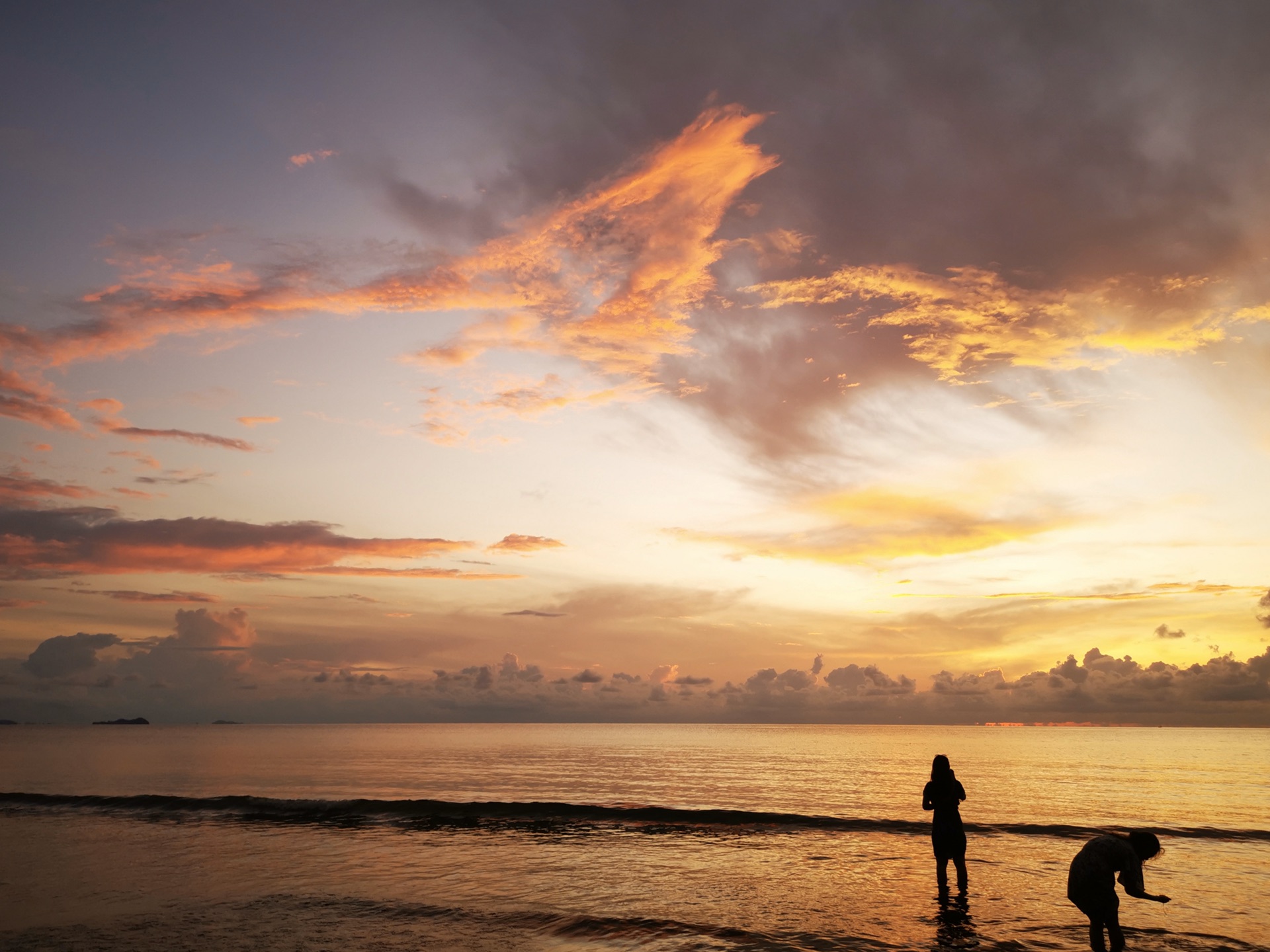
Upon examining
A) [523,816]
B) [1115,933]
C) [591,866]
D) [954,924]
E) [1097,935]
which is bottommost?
[523,816]

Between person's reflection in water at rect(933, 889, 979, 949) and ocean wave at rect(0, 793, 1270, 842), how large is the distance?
12729 mm

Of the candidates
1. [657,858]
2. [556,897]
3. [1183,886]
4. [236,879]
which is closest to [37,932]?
[236,879]

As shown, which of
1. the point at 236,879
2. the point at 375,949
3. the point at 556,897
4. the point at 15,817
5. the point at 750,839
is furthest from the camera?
the point at 15,817

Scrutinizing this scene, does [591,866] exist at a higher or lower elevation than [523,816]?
higher

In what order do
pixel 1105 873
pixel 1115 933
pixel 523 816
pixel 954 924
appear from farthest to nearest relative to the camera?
pixel 523 816 < pixel 954 924 < pixel 1115 933 < pixel 1105 873

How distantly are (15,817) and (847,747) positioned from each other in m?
121

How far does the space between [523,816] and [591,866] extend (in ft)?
41.4

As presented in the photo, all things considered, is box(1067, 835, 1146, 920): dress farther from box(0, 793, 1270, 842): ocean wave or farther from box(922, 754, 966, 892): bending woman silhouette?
box(0, 793, 1270, 842): ocean wave

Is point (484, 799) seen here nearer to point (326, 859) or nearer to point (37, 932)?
point (326, 859)

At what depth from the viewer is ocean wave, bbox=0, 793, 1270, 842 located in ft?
100

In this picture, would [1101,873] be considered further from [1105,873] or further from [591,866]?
[591,866]

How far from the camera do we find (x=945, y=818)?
56.4ft

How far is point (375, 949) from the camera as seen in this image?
14109 millimetres

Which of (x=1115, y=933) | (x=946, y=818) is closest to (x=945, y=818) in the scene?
(x=946, y=818)
